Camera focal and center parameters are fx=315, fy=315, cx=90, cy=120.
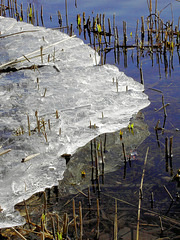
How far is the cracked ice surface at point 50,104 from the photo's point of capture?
2.42 m

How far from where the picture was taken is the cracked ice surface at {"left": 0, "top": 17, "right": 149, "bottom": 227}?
242 cm

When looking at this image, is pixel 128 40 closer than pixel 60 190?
No

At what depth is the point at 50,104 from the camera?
3.49 metres

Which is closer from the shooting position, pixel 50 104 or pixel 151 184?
pixel 151 184

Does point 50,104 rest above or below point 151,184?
above

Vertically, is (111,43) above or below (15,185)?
above

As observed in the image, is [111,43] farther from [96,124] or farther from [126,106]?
[96,124]

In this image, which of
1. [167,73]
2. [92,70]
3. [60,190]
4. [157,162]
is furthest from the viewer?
[167,73]

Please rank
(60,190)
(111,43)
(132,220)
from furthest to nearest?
(111,43), (60,190), (132,220)

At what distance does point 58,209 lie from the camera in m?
2.24

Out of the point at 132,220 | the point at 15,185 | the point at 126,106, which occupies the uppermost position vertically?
the point at 126,106

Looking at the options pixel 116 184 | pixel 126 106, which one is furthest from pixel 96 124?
pixel 116 184

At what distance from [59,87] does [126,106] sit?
2.83 ft

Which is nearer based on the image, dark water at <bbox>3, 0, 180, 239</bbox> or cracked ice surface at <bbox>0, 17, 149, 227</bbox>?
dark water at <bbox>3, 0, 180, 239</bbox>
